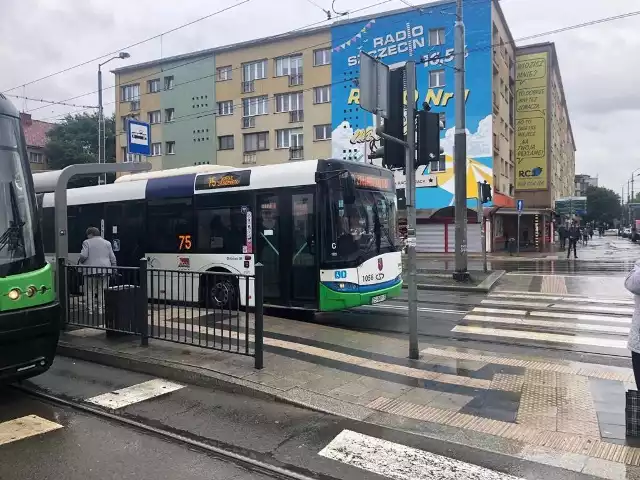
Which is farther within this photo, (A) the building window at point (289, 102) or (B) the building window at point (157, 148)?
(B) the building window at point (157, 148)

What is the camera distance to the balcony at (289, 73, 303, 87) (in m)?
39.2

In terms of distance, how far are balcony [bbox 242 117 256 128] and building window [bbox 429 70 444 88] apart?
1369 cm

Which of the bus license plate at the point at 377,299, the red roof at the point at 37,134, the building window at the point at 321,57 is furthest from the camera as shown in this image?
the red roof at the point at 37,134

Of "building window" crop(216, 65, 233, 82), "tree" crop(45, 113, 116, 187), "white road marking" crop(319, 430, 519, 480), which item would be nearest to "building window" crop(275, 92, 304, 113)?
"building window" crop(216, 65, 233, 82)

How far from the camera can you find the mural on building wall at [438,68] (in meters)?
33.1

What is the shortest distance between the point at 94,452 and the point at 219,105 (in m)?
40.6

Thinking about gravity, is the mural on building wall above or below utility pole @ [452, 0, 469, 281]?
above

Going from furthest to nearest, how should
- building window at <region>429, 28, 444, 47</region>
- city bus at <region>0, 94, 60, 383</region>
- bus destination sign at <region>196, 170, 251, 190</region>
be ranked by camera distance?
building window at <region>429, 28, 444, 47</region>
bus destination sign at <region>196, 170, 251, 190</region>
city bus at <region>0, 94, 60, 383</region>

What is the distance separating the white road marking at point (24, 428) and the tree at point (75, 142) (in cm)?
5700

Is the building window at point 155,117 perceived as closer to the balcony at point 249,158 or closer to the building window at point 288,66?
the balcony at point 249,158

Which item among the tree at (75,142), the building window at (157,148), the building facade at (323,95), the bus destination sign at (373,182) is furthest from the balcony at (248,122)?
the bus destination sign at (373,182)

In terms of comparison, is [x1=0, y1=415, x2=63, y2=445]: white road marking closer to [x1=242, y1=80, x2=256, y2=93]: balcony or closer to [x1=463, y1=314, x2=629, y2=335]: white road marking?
[x1=463, y1=314, x2=629, y2=335]: white road marking

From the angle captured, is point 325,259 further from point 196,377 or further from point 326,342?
point 196,377

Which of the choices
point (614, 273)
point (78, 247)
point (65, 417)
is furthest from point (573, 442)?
point (614, 273)
